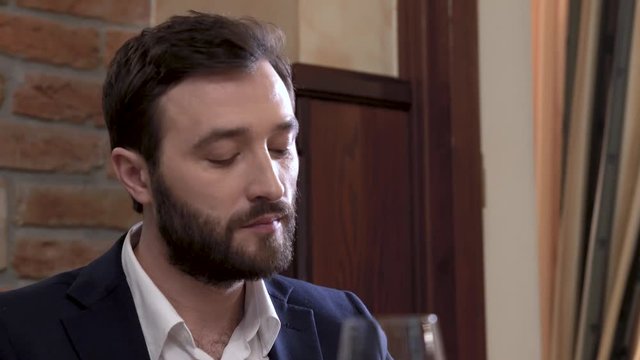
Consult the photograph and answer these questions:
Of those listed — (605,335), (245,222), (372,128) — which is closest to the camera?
(245,222)

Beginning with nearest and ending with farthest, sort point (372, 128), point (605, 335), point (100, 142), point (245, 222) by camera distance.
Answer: point (245, 222), point (605, 335), point (100, 142), point (372, 128)

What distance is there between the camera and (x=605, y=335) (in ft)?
6.23

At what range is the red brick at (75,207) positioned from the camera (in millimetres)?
1932

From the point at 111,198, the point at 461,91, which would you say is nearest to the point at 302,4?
the point at 461,91

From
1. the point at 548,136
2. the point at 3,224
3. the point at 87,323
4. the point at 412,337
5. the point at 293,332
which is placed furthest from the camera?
the point at 548,136

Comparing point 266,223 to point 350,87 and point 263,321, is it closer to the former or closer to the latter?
point 263,321

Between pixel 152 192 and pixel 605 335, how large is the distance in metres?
0.92

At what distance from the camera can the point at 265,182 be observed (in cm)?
133

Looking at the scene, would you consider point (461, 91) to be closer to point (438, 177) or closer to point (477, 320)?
point (438, 177)

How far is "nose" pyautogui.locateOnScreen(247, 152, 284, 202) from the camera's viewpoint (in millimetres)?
1328

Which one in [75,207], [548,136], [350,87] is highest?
[350,87]

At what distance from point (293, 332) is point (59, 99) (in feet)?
2.61

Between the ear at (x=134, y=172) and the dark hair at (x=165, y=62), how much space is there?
0.01 m

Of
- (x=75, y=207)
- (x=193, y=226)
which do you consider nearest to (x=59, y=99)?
(x=75, y=207)
